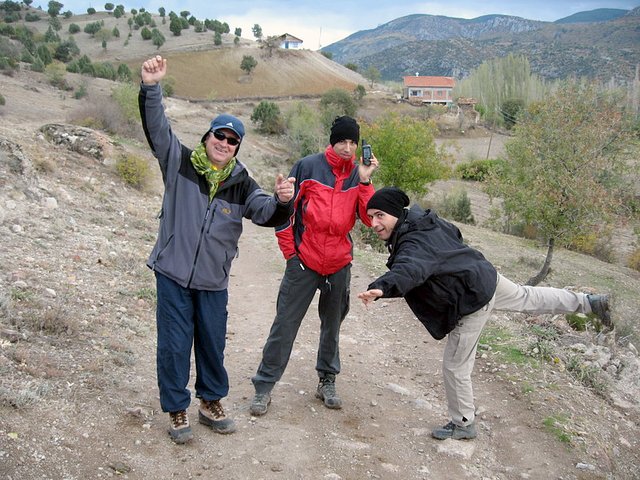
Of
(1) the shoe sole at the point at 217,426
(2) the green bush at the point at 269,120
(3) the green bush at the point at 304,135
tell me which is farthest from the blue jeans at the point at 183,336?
(2) the green bush at the point at 269,120

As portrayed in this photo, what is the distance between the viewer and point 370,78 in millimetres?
98812

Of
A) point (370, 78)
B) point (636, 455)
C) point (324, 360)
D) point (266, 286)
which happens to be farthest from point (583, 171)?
point (370, 78)

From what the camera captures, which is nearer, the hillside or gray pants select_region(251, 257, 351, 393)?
gray pants select_region(251, 257, 351, 393)

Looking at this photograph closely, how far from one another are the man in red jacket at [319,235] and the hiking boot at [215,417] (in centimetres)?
37

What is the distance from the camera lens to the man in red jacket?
4254 mm

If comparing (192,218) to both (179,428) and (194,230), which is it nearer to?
(194,230)

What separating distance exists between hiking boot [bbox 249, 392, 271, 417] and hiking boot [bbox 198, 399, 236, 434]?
0.33m

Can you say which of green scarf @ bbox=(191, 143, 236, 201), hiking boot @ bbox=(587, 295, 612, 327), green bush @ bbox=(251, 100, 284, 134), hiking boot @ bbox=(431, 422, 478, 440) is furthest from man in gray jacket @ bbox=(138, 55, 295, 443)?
green bush @ bbox=(251, 100, 284, 134)

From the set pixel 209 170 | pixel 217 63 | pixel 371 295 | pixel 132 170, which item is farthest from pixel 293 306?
pixel 217 63

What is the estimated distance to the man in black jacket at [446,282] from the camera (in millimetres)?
3883

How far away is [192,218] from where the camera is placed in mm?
3619

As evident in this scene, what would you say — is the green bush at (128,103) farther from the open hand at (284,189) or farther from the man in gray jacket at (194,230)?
the open hand at (284,189)

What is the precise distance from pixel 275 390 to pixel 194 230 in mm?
1930

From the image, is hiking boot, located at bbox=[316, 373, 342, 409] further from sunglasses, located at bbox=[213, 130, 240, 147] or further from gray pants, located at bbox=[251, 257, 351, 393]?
sunglasses, located at bbox=[213, 130, 240, 147]
